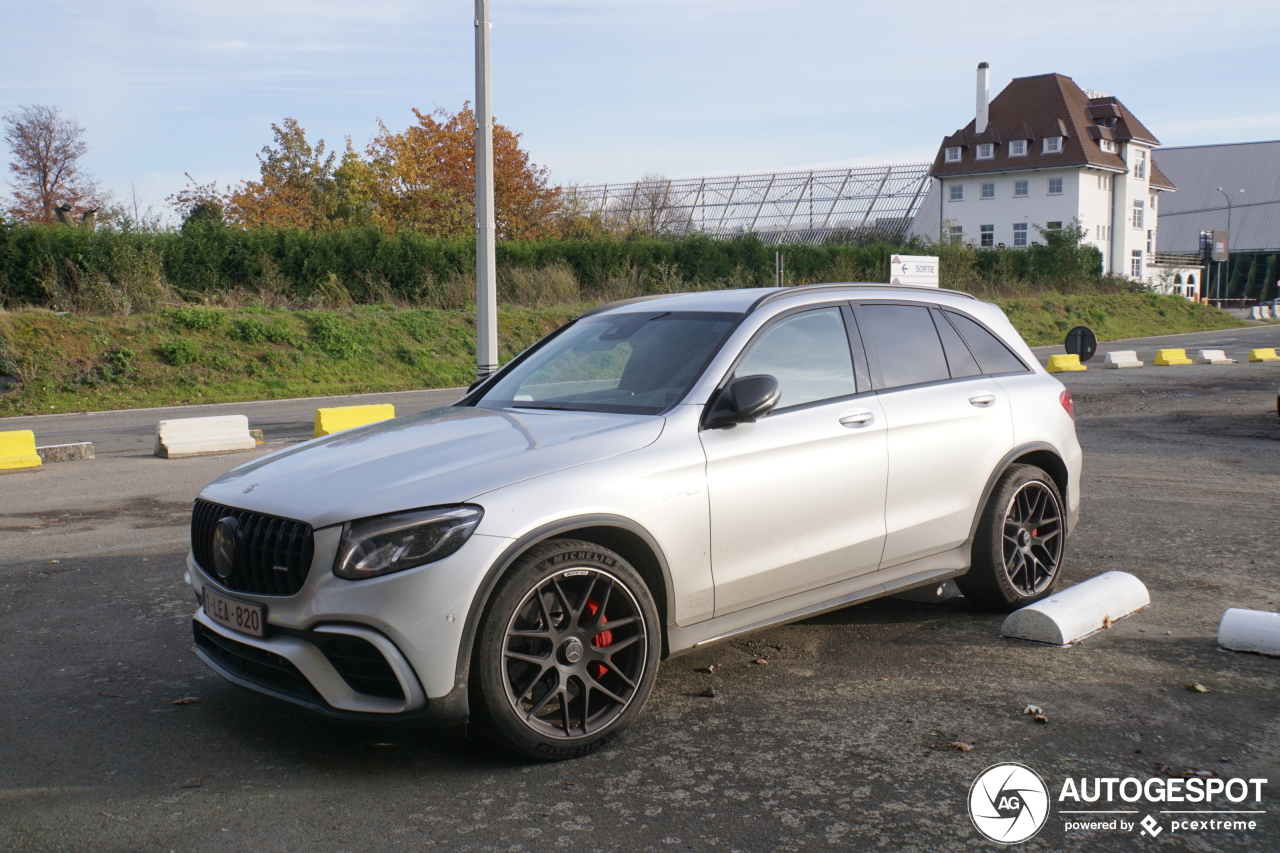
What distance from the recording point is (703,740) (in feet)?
13.1

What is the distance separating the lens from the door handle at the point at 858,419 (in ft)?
15.5

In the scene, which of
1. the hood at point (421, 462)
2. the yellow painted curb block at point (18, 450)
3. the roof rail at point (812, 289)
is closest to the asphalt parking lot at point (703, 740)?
the hood at point (421, 462)

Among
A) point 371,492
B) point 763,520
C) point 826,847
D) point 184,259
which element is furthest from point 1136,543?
point 184,259

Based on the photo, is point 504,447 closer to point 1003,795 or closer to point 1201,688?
point 1003,795

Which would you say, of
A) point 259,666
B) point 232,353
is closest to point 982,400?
point 259,666

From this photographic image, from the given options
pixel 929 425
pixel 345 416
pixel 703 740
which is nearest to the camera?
pixel 703 740

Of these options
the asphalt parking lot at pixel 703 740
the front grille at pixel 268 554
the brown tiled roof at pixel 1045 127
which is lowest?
the asphalt parking lot at pixel 703 740

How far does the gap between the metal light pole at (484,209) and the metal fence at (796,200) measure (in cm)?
4927

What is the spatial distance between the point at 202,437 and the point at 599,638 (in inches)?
392

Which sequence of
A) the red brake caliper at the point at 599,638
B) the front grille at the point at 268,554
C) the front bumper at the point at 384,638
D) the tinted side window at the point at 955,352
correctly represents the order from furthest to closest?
the tinted side window at the point at 955,352, the red brake caliper at the point at 599,638, the front grille at the point at 268,554, the front bumper at the point at 384,638

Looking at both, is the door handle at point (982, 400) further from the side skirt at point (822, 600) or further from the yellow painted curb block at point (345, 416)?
the yellow painted curb block at point (345, 416)

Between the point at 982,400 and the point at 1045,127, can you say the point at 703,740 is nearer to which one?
the point at 982,400

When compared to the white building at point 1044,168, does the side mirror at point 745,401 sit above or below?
below

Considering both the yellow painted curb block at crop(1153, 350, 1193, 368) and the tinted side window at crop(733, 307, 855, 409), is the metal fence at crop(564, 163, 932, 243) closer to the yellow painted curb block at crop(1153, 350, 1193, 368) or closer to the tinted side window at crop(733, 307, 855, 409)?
the yellow painted curb block at crop(1153, 350, 1193, 368)
